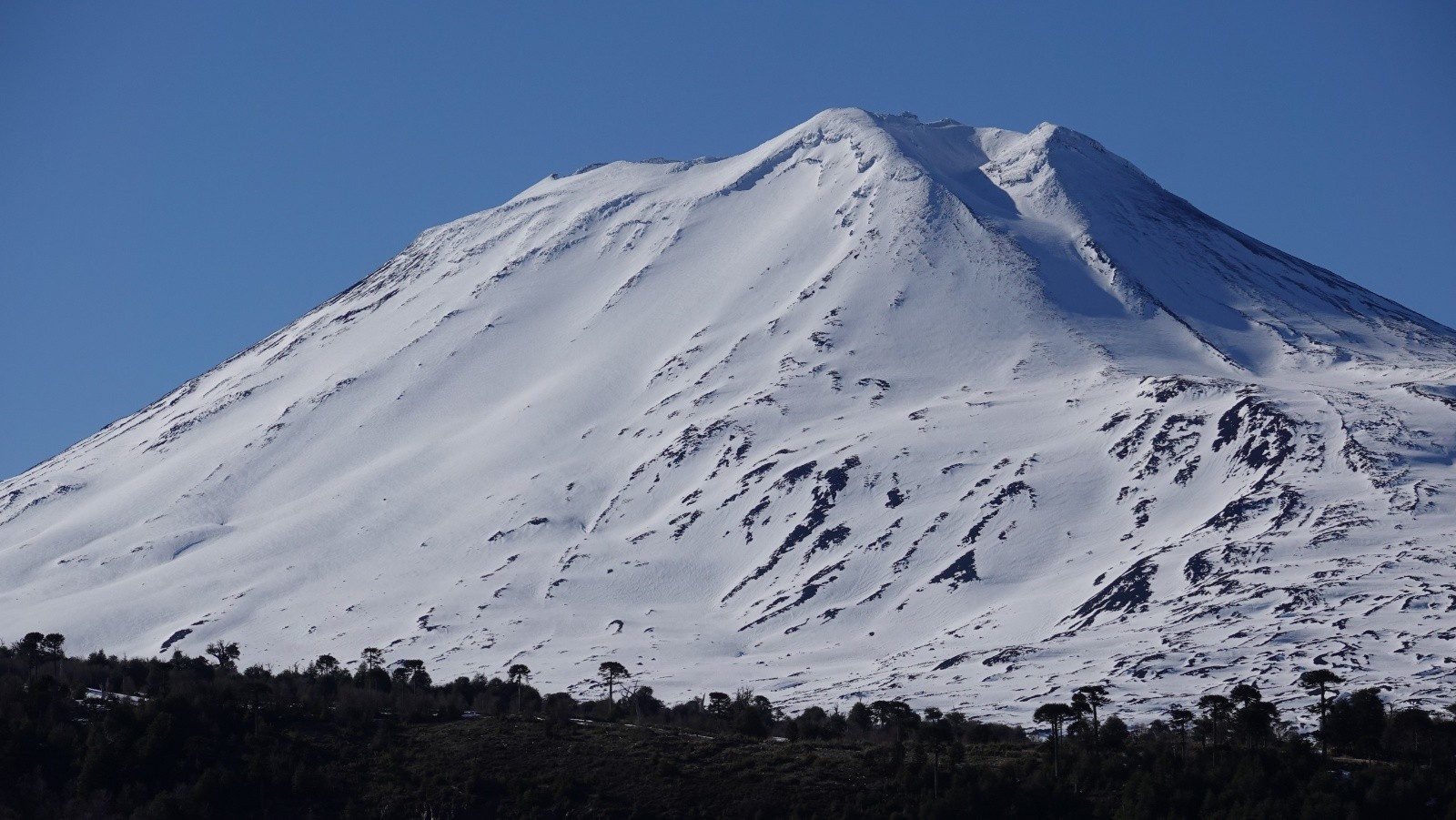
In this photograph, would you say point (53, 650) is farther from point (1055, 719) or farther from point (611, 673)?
point (1055, 719)

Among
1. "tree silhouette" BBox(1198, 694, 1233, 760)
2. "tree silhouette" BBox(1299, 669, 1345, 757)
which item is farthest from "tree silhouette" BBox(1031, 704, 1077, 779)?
"tree silhouette" BBox(1299, 669, 1345, 757)

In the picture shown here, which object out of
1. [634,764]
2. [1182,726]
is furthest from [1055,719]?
[634,764]

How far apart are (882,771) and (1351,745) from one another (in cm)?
2706

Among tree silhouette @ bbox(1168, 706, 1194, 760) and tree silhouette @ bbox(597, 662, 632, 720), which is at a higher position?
tree silhouette @ bbox(597, 662, 632, 720)

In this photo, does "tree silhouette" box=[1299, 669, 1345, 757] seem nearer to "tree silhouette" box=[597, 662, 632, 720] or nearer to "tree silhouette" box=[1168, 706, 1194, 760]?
"tree silhouette" box=[1168, 706, 1194, 760]

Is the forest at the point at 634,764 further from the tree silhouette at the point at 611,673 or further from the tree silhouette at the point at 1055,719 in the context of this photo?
the tree silhouette at the point at 611,673

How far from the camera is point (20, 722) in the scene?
10181 centimetres

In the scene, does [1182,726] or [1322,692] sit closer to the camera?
[1182,726]

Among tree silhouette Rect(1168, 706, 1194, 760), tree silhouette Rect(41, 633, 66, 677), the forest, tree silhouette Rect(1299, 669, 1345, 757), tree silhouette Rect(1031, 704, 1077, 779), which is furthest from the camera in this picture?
tree silhouette Rect(41, 633, 66, 677)

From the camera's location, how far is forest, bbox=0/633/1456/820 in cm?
9400

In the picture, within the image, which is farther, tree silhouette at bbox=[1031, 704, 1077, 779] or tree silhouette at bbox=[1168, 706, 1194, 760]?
tree silhouette at bbox=[1168, 706, 1194, 760]

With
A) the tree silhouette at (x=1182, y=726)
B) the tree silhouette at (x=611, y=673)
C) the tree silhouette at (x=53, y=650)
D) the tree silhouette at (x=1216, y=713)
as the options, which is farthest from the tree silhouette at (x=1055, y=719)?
the tree silhouette at (x=53, y=650)

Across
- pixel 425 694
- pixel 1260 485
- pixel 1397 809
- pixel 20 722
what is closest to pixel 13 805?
pixel 20 722

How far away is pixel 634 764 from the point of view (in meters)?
101
